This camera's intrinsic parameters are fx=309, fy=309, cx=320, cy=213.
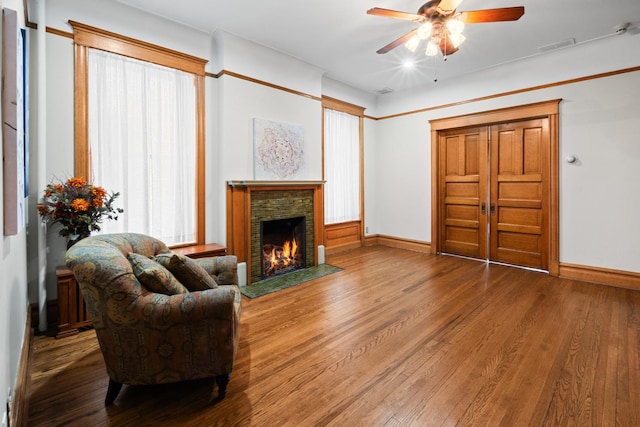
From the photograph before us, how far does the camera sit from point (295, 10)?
10.7 feet

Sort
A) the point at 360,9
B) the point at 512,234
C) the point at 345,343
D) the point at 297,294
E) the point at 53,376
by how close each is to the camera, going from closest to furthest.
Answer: the point at 53,376
the point at 345,343
the point at 360,9
the point at 297,294
the point at 512,234

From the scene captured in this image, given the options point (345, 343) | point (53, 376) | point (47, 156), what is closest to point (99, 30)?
point (47, 156)

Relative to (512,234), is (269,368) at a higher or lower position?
lower

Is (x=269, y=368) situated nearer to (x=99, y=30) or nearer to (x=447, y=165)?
(x=99, y=30)

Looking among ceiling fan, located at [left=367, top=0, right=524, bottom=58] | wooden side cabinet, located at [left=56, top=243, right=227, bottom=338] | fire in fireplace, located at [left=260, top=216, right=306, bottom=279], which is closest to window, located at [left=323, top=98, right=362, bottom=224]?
fire in fireplace, located at [left=260, top=216, right=306, bottom=279]

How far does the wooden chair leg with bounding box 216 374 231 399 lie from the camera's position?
1.82m

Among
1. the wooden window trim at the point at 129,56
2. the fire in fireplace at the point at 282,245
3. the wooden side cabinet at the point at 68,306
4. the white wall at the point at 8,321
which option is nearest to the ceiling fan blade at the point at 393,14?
the wooden window trim at the point at 129,56

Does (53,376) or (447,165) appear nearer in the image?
(53,376)

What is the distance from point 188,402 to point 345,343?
1.19 metres

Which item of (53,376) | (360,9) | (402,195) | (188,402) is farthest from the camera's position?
(402,195)

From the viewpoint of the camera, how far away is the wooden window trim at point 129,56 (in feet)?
9.55

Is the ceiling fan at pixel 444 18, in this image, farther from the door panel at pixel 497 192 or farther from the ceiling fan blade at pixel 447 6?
the door panel at pixel 497 192

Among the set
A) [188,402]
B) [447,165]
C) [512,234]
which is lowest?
[188,402]

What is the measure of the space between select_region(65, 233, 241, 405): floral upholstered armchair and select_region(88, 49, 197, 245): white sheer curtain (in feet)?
5.30
